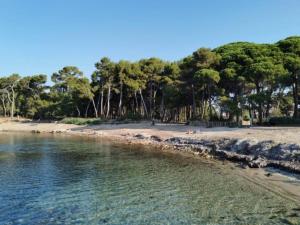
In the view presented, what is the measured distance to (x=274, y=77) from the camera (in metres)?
51.5

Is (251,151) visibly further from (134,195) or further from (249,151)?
(134,195)

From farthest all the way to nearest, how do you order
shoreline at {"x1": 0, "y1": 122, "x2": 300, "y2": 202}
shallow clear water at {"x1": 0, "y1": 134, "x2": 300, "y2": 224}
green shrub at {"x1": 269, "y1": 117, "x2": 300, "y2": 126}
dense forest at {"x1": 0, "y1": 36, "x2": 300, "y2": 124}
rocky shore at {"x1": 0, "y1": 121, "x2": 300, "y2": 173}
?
1. dense forest at {"x1": 0, "y1": 36, "x2": 300, "y2": 124}
2. green shrub at {"x1": 269, "y1": 117, "x2": 300, "y2": 126}
3. rocky shore at {"x1": 0, "y1": 121, "x2": 300, "y2": 173}
4. shoreline at {"x1": 0, "y1": 122, "x2": 300, "y2": 202}
5. shallow clear water at {"x1": 0, "y1": 134, "x2": 300, "y2": 224}

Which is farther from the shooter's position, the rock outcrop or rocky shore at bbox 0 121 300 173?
rocky shore at bbox 0 121 300 173

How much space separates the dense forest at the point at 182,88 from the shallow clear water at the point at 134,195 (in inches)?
1095

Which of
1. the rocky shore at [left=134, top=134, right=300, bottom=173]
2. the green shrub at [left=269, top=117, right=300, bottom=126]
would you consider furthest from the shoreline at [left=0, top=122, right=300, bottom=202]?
the green shrub at [left=269, top=117, right=300, bottom=126]

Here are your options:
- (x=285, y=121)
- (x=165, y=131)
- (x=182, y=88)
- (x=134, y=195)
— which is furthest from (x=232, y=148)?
(x=182, y=88)

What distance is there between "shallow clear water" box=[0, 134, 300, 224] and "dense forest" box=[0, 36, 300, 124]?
27802 millimetres

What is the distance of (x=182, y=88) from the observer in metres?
65.4

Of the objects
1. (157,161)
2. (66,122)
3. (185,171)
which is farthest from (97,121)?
(185,171)

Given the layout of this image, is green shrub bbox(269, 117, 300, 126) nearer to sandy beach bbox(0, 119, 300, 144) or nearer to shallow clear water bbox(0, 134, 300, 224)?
sandy beach bbox(0, 119, 300, 144)

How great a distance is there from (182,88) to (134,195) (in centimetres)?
4799

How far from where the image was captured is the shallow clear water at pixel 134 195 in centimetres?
1491

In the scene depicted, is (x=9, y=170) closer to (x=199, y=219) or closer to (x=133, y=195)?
(x=133, y=195)

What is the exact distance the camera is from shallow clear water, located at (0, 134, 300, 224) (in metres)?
14.9
